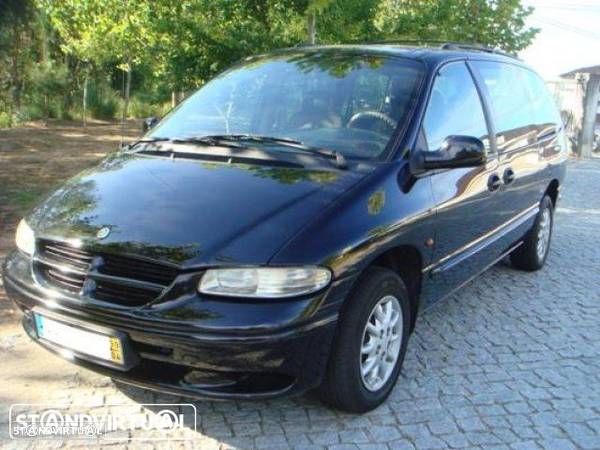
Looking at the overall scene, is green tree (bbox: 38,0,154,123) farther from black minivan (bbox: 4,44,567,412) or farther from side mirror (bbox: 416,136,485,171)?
side mirror (bbox: 416,136,485,171)

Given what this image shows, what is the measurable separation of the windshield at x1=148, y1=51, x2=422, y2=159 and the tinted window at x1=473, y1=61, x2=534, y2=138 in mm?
991

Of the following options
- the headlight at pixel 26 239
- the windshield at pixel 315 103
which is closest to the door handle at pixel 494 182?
the windshield at pixel 315 103

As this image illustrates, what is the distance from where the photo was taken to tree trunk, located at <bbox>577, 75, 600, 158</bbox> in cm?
1633

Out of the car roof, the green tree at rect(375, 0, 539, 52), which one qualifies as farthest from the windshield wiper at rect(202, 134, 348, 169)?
the green tree at rect(375, 0, 539, 52)

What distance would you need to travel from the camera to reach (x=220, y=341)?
8.63 feet

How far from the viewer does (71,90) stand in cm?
2052

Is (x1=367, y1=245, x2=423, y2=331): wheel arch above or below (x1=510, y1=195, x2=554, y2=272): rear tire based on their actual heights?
above

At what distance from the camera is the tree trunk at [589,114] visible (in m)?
16.3

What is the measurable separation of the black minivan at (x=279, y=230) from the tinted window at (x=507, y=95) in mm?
85

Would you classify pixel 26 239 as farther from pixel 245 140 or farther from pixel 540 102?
pixel 540 102

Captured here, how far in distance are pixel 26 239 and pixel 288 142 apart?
152 centimetres

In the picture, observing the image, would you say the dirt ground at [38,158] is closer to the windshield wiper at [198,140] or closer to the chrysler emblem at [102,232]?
the windshield wiper at [198,140]

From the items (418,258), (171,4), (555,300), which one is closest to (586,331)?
(555,300)

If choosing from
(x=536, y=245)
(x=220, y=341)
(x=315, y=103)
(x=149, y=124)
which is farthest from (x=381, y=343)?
(x=536, y=245)
